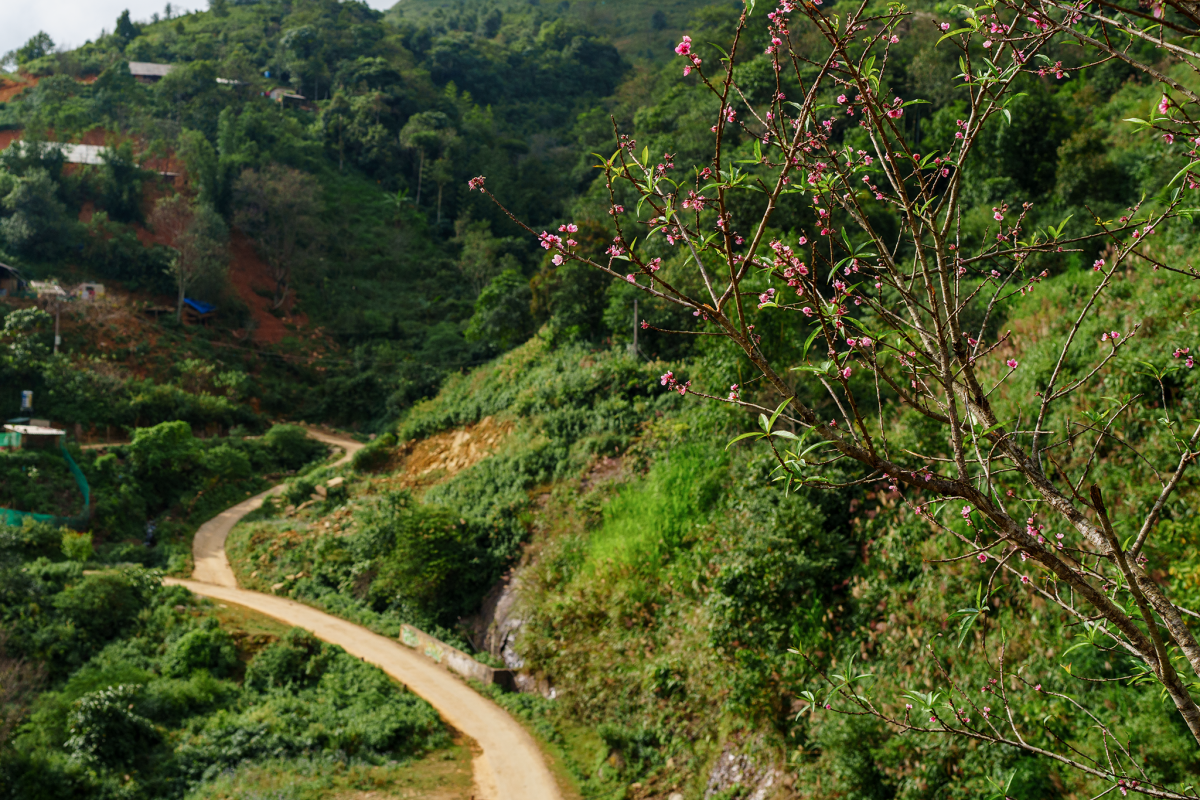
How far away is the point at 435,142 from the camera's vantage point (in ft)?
142

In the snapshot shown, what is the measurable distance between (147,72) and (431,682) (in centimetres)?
4955

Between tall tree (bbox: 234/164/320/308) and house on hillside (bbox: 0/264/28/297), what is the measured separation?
30.2 feet

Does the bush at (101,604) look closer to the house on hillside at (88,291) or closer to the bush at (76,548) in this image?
the bush at (76,548)

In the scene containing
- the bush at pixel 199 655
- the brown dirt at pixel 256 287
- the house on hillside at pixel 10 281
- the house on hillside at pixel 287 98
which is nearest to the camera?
the bush at pixel 199 655

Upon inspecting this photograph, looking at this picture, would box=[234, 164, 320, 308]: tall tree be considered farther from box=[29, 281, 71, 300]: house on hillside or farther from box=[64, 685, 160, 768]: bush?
box=[64, 685, 160, 768]: bush

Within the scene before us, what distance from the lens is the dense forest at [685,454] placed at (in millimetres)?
2375

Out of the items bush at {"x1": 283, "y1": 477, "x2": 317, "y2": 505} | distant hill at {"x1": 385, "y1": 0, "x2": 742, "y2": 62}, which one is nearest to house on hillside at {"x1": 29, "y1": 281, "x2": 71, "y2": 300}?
bush at {"x1": 283, "y1": 477, "x2": 317, "y2": 505}

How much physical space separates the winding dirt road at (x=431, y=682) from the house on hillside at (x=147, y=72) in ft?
131

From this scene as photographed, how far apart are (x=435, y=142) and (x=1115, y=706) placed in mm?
43478

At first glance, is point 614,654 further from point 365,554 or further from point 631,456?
point 365,554

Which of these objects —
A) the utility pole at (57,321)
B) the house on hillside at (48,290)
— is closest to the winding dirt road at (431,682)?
the utility pole at (57,321)

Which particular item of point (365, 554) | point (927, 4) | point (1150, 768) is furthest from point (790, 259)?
point (927, 4)

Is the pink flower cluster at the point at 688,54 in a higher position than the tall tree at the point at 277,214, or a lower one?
higher

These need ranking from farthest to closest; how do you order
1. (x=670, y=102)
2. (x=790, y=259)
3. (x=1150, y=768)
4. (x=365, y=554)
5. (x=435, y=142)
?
(x=435, y=142)
(x=670, y=102)
(x=365, y=554)
(x=1150, y=768)
(x=790, y=259)
